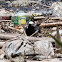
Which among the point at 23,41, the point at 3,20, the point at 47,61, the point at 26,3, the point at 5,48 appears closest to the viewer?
the point at 47,61

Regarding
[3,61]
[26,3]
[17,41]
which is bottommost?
[3,61]

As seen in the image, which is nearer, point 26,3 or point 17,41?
point 17,41

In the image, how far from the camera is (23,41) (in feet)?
12.3

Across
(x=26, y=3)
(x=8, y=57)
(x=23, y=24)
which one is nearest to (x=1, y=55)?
(x=8, y=57)

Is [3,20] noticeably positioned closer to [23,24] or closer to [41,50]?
[23,24]

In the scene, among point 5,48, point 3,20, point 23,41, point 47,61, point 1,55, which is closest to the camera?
point 47,61

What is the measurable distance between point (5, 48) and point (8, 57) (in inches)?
18.0

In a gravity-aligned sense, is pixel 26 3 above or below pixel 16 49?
above

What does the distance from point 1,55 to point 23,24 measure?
4.03m

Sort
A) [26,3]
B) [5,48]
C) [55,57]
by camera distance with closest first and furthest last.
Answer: [55,57] → [5,48] → [26,3]

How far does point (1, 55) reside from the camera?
326 cm

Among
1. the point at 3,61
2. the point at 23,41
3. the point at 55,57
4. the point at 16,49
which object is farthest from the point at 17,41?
the point at 55,57

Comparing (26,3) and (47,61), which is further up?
(26,3)

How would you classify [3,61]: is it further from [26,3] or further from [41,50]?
[26,3]
